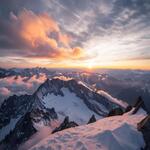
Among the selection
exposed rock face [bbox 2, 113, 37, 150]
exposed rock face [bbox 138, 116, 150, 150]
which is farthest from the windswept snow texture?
exposed rock face [bbox 2, 113, 37, 150]

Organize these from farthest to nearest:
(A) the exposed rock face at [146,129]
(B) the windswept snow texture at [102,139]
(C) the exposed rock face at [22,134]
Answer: (C) the exposed rock face at [22,134] < (A) the exposed rock face at [146,129] < (B) the windswept snow texture at [102,139]

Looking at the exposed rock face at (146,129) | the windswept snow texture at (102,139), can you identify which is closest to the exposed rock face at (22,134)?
the windswept snow texture at (102,139)

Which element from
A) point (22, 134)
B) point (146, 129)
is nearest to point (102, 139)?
point (146, 129)

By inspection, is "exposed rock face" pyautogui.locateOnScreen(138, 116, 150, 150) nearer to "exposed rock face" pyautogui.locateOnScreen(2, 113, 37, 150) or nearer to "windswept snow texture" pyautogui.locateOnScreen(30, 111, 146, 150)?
"windswept snow texture" pyautogui.locateOnScreen(30, 111, 146, 150)

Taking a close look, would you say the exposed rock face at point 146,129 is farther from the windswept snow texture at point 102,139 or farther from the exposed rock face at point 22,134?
the exposed rock face at point 22,134

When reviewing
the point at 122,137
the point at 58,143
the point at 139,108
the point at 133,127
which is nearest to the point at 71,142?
the point at 58,143

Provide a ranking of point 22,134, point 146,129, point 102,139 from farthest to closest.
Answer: point 22,134, point 102,139, point 146,129

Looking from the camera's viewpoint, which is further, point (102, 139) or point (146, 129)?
point (102, 139)

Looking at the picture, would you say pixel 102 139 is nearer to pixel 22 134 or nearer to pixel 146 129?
pixel 146 129

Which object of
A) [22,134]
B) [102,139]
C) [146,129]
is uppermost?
[146,129]

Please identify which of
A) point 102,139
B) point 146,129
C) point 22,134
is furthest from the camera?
point 22,134

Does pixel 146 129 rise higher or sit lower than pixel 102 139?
higher

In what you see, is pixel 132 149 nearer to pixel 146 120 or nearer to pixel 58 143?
pixel 146 120

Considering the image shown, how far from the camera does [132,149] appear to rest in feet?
117
